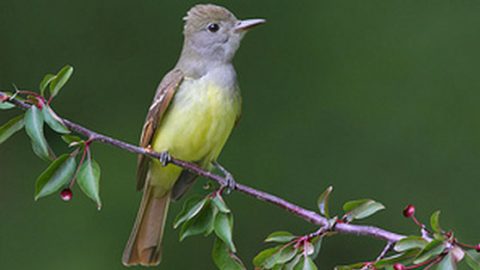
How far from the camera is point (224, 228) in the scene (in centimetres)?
295

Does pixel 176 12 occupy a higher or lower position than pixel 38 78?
higher

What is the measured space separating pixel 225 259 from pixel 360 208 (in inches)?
18.4

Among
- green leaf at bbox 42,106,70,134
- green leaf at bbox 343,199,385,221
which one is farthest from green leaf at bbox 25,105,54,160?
green leaf at bbox 343,199,385,221

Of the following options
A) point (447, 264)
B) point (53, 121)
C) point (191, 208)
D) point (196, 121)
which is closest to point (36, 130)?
point (53, 121)

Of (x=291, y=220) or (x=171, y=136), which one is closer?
(x=171, y=136)

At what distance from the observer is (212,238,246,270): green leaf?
9.66ft

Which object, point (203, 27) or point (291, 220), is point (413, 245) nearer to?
point (203, 27)

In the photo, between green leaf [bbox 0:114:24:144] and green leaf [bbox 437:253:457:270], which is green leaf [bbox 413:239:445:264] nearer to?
green leaf [bbox 437:253:457:270]

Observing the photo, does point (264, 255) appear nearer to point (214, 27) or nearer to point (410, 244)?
point (410, 244)

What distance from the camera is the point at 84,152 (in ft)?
9.66

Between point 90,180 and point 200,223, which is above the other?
point 90,180

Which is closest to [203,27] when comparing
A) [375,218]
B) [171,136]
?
[171,136]

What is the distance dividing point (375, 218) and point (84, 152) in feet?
9.71

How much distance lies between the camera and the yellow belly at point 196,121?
396 centimetres
